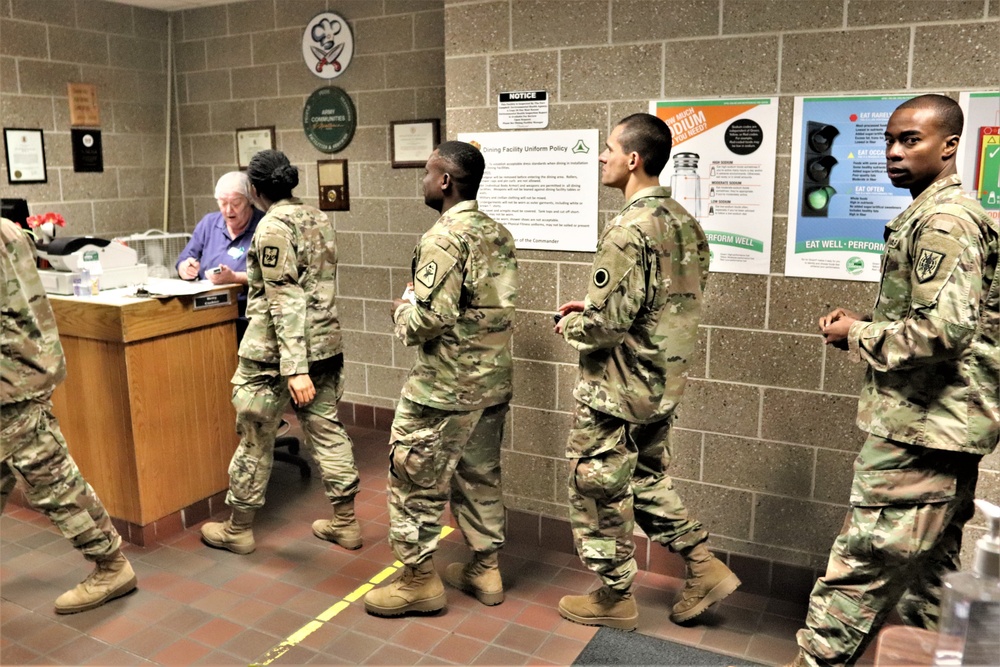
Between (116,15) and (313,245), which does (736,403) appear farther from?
(116,15)

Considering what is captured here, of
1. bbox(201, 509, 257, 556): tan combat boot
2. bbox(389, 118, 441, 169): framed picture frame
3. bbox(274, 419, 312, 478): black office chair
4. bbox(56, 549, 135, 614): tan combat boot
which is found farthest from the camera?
bbox(389, 118, 441, 169): framed picture frame

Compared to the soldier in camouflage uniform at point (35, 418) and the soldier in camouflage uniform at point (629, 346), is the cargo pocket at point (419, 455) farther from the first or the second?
the soldier in camouflage uniform at point (35, 418)

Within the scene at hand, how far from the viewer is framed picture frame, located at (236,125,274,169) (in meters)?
5.15

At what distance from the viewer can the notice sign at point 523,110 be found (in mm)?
3146

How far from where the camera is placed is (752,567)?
3010mm

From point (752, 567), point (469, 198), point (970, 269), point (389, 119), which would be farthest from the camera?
point (389, 119)

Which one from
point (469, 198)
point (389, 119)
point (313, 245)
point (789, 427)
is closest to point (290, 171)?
point (313, 245)

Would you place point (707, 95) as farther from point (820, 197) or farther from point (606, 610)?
point (606, 610)

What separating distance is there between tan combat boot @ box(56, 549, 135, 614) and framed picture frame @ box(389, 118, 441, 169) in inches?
105

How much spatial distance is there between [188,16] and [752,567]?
493cm

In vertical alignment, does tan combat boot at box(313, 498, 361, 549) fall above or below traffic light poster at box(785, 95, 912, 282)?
below

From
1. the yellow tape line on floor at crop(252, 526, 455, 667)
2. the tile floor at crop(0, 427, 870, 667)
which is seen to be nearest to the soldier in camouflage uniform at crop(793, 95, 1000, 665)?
the tile floor at crop(0, 427, 870, 667)

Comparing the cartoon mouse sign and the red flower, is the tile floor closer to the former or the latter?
the red flower

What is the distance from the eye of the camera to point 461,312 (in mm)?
2727
